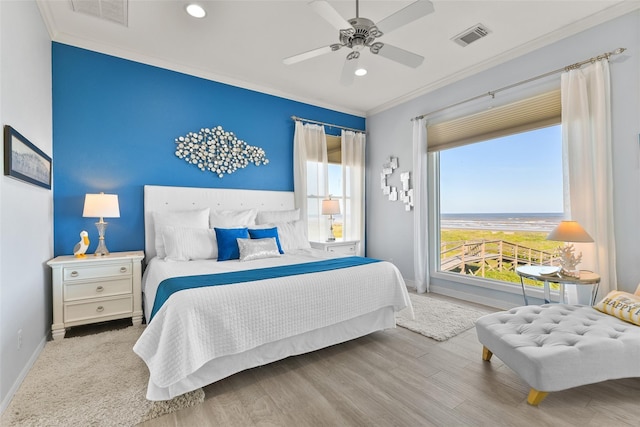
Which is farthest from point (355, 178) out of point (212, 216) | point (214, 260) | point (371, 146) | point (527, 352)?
point (527, 352)

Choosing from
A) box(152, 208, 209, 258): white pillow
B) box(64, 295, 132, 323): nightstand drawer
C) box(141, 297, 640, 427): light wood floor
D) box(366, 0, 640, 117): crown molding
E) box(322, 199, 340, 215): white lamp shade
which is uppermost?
box(366, 0, 640, 117): crown molding

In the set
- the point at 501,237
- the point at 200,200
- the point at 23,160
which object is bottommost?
the point at 501,237

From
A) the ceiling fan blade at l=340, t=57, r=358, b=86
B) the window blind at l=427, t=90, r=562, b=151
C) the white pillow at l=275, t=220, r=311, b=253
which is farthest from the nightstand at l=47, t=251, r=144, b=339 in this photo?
the window blind at l=427, t=90, r=562, b=151

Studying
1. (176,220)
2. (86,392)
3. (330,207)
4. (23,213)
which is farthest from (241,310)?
(330,207)

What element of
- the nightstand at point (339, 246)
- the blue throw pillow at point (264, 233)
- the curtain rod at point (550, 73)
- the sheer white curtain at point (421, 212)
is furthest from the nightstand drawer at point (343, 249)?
the curtain rod at point (550, 73)

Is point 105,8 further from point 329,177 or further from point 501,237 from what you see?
point 501,237

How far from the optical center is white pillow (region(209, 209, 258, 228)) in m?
A: 3.46

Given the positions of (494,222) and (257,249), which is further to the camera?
(494,222)

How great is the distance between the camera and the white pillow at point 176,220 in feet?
10.3

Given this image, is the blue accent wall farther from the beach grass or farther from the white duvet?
the beach grass

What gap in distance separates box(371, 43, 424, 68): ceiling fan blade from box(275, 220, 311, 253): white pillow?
214 cm

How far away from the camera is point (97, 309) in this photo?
271 centimetres

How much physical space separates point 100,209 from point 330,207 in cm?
273

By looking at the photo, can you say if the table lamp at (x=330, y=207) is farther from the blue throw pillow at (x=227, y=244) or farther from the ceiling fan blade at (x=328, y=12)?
the ceiling fan blade at (x=328, y=12)
